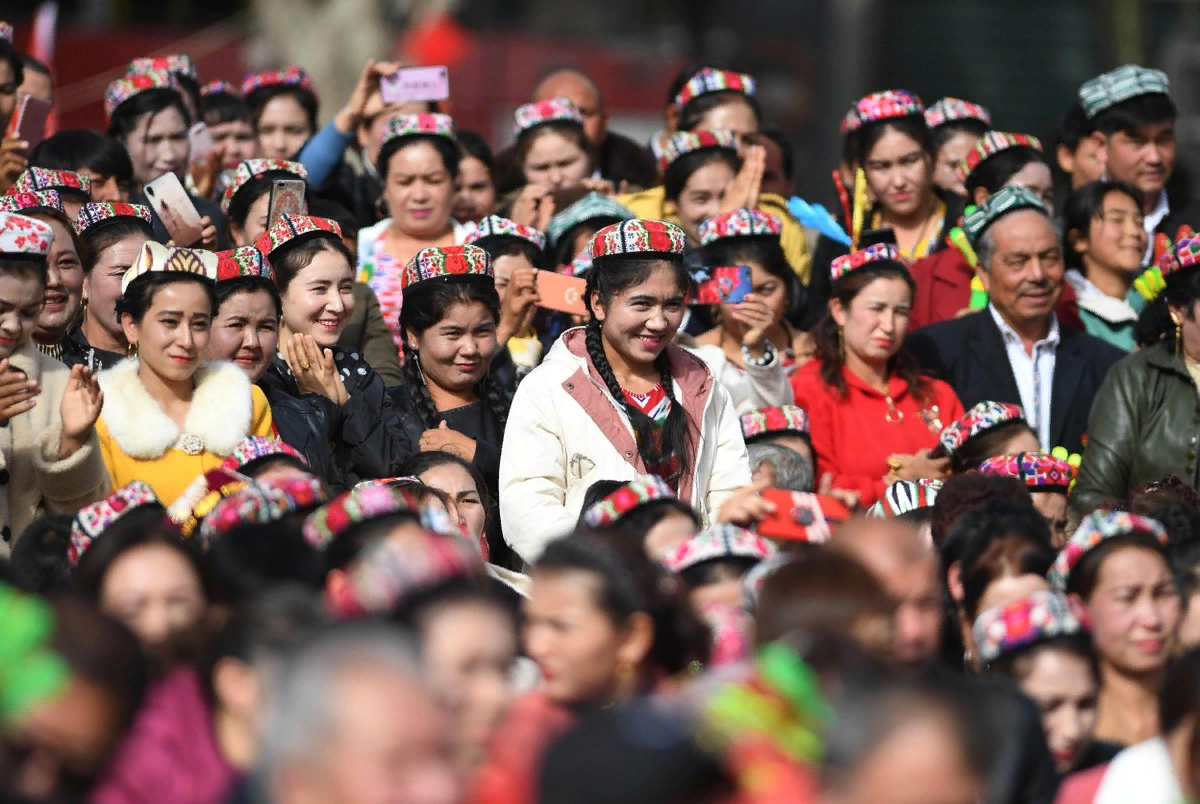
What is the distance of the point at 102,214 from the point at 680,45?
12683 mm

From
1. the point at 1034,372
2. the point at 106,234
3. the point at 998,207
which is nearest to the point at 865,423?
the point at 1034,372

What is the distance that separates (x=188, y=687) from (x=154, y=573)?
40cm

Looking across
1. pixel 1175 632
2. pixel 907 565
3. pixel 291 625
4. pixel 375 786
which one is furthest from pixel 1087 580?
pixel 375 786

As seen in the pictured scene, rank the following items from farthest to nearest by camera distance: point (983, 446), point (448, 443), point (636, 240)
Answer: point (983, 446) → point (448, 443) → point (636, 240)

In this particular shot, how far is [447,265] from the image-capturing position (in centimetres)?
711

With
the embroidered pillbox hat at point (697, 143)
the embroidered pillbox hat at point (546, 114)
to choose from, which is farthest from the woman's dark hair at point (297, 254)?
→ the embroidered pillbox hat at point (546, 114)

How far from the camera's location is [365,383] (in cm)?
706

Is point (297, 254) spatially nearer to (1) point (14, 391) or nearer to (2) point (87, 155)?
(2) point (87, 155)

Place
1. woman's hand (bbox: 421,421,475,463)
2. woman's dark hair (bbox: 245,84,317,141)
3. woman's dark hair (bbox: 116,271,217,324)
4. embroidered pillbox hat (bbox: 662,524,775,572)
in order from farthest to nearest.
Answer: woman's dark hair (bbox: 245,84,317,141)
woman's hand (bbox: 421,421,475,463)
woman's dark hair (bbox: 116,271,217,324)
embroidered pillbox hat (bbox: 662,524,775,572)

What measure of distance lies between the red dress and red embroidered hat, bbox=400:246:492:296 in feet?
4.42

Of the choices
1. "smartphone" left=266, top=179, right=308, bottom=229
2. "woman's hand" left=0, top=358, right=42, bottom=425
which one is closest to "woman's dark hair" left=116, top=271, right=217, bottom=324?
"woman's hand" left=0, top=358, right=42, bottom=425

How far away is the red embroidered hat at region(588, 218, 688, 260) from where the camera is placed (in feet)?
21.9

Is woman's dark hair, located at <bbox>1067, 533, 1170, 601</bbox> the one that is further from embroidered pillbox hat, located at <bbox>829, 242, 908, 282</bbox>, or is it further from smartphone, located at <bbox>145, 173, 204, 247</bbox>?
smartphone, located at <bbox>145, 173, 204, 247</bbox>

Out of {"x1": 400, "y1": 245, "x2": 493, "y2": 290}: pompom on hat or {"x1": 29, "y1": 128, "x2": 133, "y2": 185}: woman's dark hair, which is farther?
{"x1": 29, "y1": 128, "x2": 133, "y2": 185}: woman's dark hair
